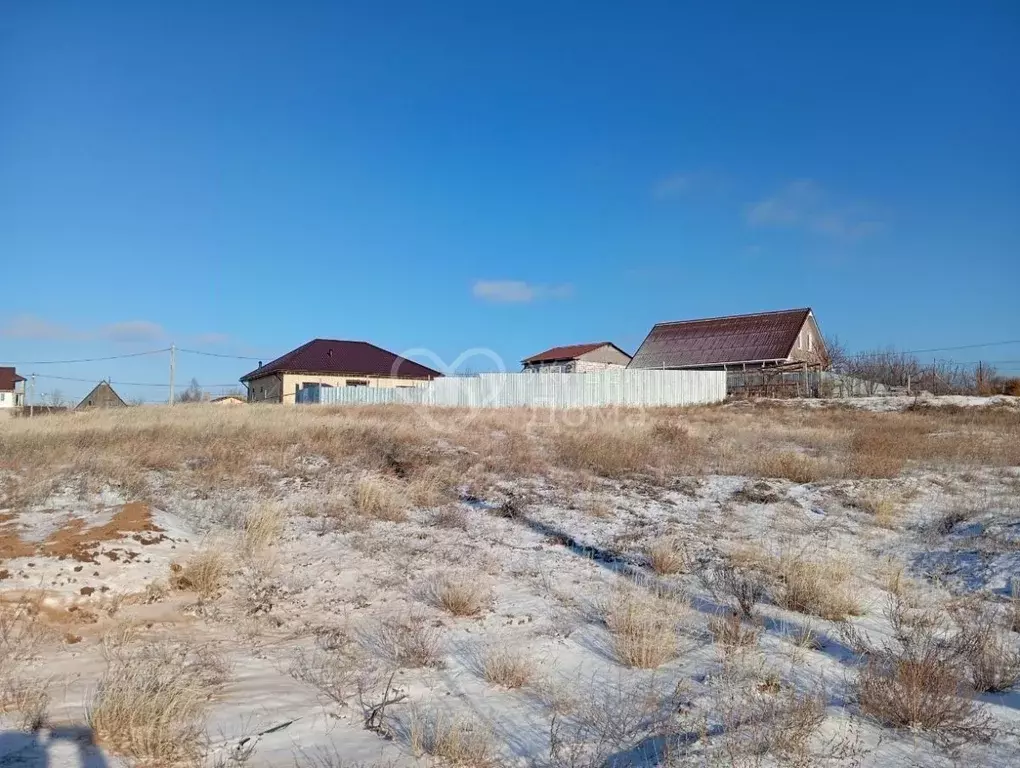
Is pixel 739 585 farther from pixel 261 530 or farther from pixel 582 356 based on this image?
pixel 582 356

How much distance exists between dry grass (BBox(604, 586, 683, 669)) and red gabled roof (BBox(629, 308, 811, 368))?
33.3 meters

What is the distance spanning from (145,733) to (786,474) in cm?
968

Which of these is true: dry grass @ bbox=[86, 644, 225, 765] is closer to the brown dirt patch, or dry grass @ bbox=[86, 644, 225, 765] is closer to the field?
the field

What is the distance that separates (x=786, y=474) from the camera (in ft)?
34.1

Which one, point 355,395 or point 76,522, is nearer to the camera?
point 76,522

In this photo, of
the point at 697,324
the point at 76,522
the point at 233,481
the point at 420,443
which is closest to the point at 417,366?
the point at 697,324

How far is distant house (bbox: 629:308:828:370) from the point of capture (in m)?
35.9

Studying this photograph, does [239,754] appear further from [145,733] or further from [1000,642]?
[1000,642]

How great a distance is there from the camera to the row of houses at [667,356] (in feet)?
119

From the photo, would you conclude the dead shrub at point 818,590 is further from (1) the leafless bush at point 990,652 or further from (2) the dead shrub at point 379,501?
(2) the dead shrub at point 379,501

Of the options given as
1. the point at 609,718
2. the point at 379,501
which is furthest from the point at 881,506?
the point at 609,718

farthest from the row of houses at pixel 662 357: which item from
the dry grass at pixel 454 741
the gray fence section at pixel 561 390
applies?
the dry grass at pixel 454 741

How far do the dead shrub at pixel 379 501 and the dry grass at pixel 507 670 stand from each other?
3.89 meters

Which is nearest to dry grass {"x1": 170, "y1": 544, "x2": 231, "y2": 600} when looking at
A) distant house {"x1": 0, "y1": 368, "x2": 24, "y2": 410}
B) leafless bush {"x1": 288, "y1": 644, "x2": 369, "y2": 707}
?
leafless bush {"x1": 288, "y1": 644, "x2": 369, "y2": 707}
